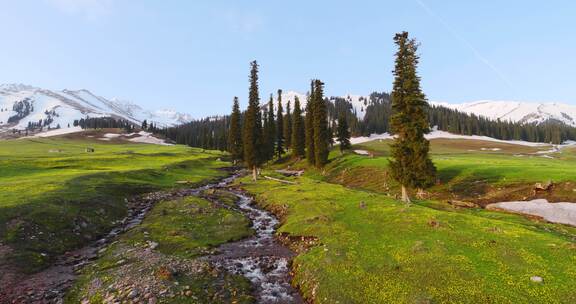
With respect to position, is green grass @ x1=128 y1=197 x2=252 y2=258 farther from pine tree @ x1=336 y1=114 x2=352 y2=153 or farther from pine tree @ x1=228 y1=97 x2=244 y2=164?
Result: pine tree @ x1=336 y1=114 x2=352 y2=153

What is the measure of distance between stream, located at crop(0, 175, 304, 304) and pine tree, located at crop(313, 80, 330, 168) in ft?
173

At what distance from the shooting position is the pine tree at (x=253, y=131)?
243 feet

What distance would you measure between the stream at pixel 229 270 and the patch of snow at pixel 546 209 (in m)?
27.2

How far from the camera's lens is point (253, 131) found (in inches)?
2950

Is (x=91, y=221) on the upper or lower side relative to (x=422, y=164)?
lower

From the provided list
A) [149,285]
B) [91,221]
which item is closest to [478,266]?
[149,285]

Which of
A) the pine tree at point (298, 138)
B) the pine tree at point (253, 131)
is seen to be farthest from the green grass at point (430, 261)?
the pine tree at point (298, 138)

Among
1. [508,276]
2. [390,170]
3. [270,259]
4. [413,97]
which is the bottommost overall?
[270,259]

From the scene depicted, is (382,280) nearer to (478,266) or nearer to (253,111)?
(478,266)

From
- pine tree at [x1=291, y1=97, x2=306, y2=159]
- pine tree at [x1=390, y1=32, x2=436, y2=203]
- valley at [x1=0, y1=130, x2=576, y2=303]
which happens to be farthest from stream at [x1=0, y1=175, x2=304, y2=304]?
pine tree at [x1=291, y1=97, x2=306, y2=159]

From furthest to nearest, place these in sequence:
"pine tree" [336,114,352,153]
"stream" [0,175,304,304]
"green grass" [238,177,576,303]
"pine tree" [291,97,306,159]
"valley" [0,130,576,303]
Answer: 1. "pine tree" [291,97,306,159]
2. "pine tree" [336,114,352,153]
3. "stream" [0,175,304,304]
4. "valley" [0,130,576,303]
5. "green grass" [238,177,576,303]

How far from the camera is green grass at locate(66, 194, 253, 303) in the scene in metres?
18.9

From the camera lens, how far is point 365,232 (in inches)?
1099

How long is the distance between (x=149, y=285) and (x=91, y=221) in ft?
64.4
